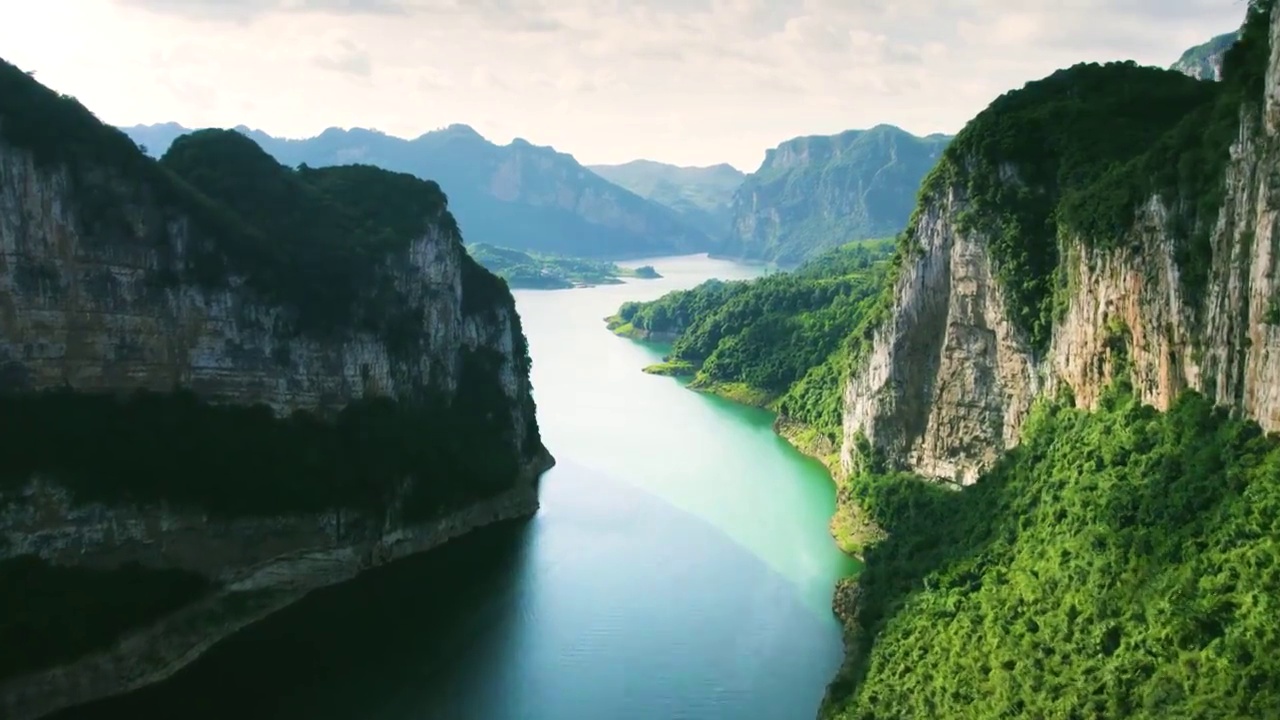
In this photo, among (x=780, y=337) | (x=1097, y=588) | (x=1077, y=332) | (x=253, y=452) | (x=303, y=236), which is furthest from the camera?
(x=780, y=337)

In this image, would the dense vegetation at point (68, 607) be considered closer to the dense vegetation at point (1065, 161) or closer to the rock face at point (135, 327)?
the rock face at point (135, 327)

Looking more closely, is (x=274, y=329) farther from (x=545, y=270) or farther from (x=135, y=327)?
(x=545, y=270)

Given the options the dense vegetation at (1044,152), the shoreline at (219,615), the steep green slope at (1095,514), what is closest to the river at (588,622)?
the shoreline at (219,615)

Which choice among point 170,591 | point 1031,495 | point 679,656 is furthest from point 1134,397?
point 170,591

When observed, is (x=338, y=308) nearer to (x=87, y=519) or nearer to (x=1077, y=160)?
(x=87, y=519)

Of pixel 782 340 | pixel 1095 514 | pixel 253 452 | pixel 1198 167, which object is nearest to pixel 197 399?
pixel 253 452
